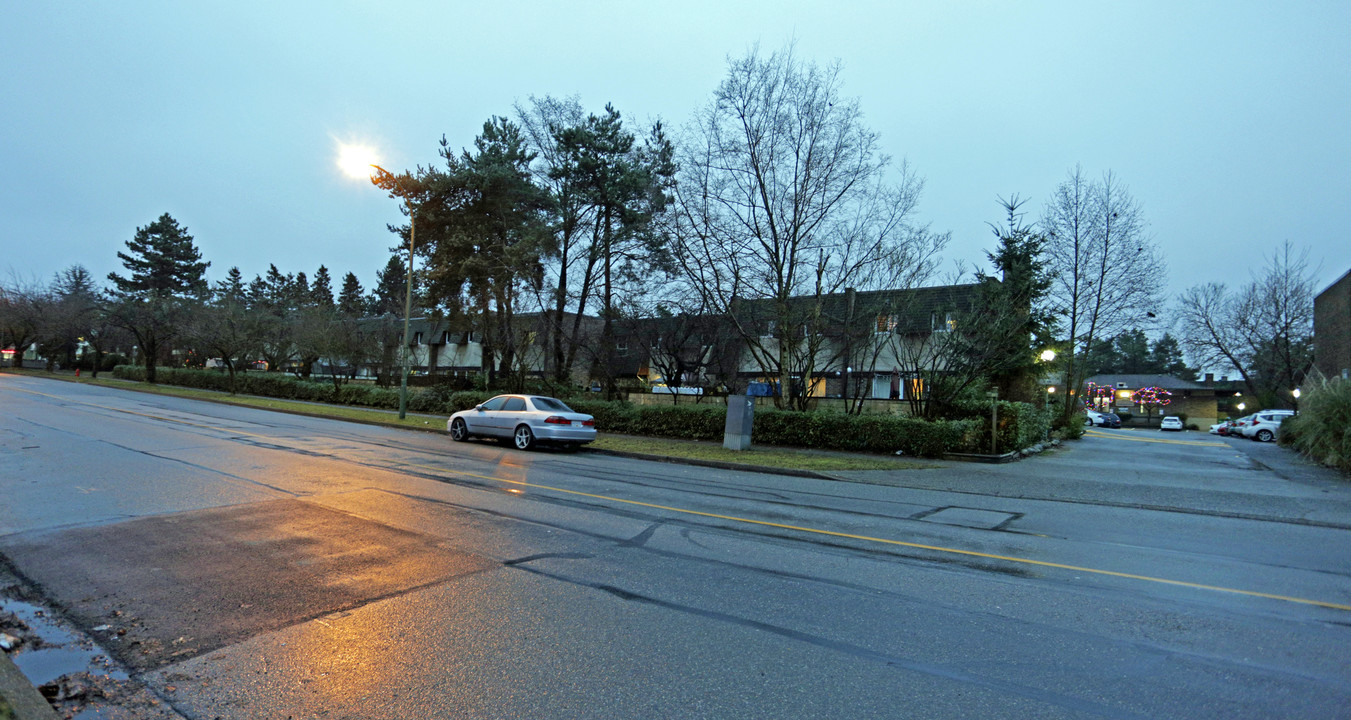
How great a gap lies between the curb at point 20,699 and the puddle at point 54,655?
292 millimetres

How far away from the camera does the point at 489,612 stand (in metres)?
4.74

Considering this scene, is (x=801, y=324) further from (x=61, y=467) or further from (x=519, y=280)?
(x=61, y=467)

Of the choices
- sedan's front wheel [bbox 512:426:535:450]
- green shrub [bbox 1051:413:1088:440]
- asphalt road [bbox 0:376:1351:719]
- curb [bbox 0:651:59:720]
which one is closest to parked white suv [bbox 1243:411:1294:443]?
green shrub [bbox 1051:413:1088:440]

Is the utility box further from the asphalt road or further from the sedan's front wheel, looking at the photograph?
the asphalt road

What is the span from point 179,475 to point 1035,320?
25.4 meters

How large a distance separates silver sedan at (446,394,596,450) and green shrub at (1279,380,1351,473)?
17.3 m

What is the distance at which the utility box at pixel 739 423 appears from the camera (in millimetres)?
17766

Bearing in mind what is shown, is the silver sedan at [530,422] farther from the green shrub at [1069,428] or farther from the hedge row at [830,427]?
the green shrub at [1069,428]

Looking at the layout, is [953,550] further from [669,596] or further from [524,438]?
[524,438]

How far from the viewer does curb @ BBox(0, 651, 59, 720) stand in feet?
9.75

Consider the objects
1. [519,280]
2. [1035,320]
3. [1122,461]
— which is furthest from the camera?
[519,280]

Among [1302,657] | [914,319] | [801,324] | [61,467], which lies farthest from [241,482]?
[914,319]

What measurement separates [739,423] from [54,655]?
48.5 ft

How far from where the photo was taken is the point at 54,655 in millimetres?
4004
